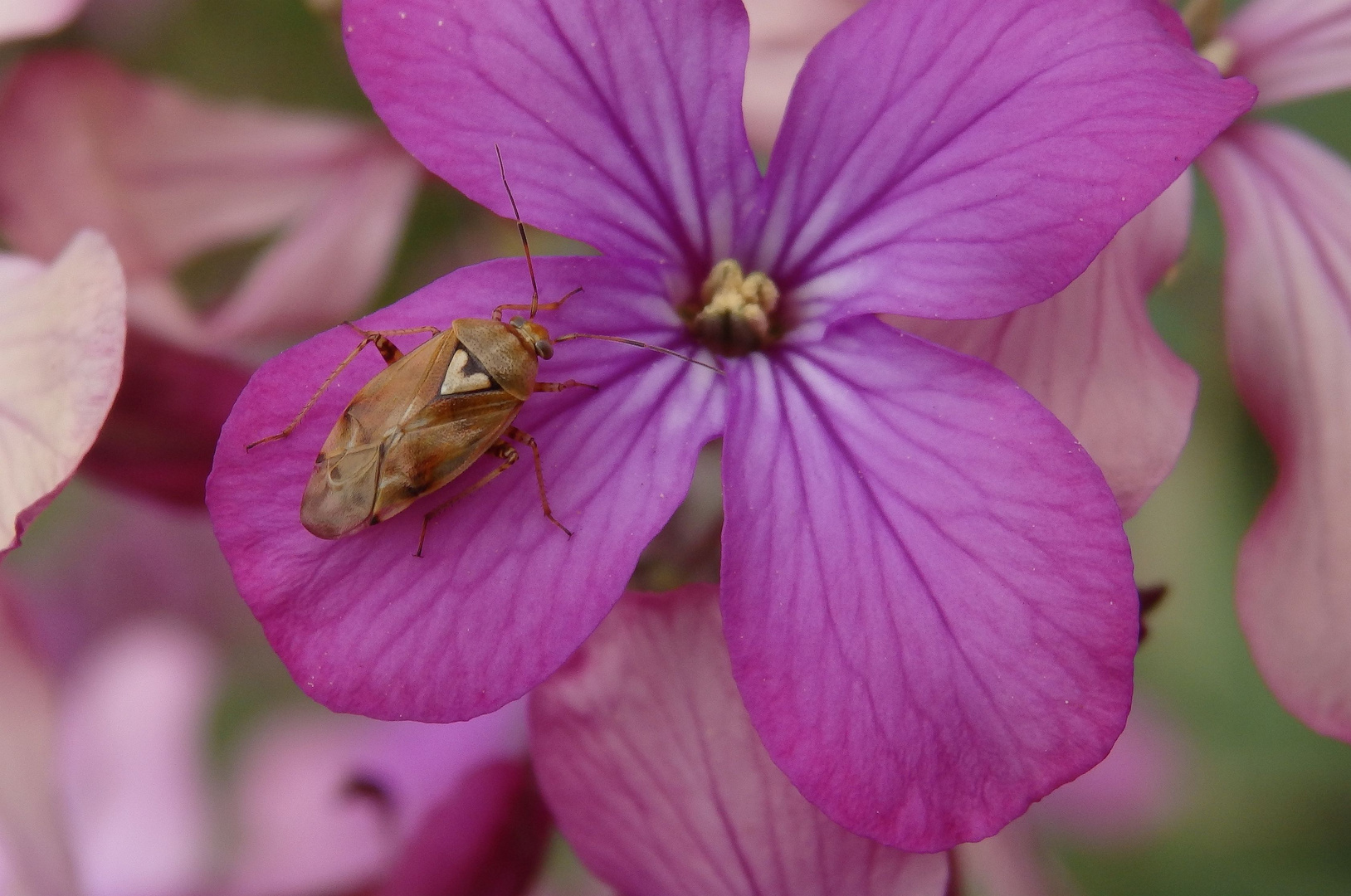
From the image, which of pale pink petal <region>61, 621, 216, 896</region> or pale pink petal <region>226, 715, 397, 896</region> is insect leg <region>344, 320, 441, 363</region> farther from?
pale pink petal <region>61, 621, 216, 896</region>

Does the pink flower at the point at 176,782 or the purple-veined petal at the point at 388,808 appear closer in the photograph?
the purple-veined petal at the point at 388,808

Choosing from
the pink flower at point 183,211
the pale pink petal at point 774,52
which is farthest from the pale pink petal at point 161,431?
the pale pink petal at point 774,52

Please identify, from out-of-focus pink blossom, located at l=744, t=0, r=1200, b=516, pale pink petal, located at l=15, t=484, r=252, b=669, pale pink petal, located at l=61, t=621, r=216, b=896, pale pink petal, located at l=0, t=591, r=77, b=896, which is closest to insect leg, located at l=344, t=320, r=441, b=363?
out-of-focus pink blossom, located at l=744, t=0, r=1200, b=516

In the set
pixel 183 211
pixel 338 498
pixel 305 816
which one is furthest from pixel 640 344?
pixel 305 816

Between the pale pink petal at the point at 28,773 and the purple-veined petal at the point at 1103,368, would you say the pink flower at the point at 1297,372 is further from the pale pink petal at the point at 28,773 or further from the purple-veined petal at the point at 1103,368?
the pale pink petal at the point at 28,773

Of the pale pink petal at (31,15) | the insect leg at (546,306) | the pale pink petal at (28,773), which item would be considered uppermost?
the pale pink petal at (31,15)

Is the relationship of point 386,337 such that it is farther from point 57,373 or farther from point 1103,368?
point 1103,368

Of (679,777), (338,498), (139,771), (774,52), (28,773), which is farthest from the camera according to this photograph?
(139,771)

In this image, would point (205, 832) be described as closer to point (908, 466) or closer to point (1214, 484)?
point (908, 466)
